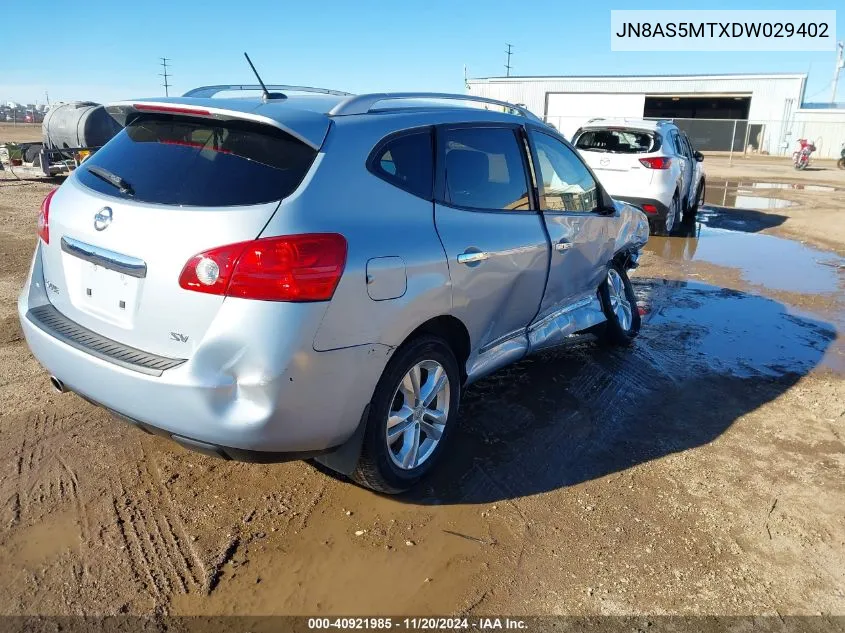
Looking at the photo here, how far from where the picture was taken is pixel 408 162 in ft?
10.00

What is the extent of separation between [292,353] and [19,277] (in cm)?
571

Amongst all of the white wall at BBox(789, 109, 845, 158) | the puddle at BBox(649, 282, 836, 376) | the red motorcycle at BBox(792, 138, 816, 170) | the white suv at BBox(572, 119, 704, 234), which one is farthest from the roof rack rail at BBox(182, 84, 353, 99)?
the white wall at BBox(789, 109, 845, 158)

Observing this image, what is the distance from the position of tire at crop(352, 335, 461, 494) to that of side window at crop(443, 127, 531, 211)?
0.79m

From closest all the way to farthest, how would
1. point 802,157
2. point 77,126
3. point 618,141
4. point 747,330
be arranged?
point 747,330
point 618,141
point 77,126
point 802,157

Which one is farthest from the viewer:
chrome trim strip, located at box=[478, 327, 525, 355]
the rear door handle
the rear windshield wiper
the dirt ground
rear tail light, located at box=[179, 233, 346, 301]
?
the dirt ground


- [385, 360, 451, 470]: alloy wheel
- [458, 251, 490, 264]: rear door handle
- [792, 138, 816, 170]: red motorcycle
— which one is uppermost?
[458, 251, 490, 264]: rear door handle

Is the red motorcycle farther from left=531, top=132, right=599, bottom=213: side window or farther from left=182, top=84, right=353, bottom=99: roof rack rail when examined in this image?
left=182, top=84, right=353, bottom=99: roof rack rail

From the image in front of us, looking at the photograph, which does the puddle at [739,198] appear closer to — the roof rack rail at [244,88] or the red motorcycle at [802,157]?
the red motorcycle at [802,157]

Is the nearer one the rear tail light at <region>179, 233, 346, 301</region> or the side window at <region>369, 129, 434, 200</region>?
the rear tail light at <region>179, 233, 346, 301</region>

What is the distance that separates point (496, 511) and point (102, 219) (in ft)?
7.21

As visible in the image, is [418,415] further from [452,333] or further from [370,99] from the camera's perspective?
[370,99]

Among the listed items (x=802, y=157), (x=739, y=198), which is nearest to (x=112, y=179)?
(x=739, y=198)

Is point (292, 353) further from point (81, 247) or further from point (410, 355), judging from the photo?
point (81, 247)

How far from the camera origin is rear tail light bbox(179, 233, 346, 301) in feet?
7.75
